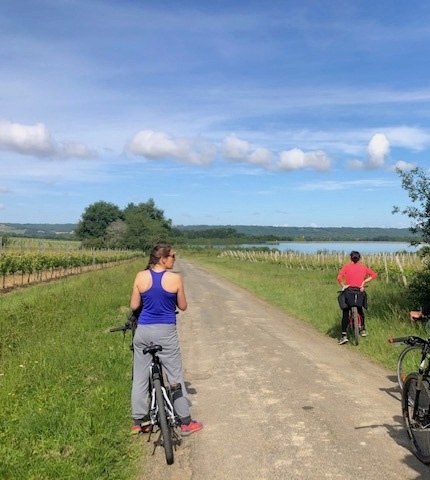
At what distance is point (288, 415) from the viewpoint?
17.3 feet

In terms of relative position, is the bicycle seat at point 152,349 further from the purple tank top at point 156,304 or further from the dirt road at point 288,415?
the dirt road at point 288,415

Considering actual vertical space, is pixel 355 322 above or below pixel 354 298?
below

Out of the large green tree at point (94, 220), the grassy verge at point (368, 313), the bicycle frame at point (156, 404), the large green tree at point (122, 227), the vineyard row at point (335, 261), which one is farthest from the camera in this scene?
the large green tree at point (94, 220)

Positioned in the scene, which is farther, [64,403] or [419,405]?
[64,403]

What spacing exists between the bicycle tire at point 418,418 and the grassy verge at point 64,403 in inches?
106

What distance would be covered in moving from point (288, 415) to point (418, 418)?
1444mm

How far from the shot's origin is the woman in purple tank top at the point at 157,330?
4781mm

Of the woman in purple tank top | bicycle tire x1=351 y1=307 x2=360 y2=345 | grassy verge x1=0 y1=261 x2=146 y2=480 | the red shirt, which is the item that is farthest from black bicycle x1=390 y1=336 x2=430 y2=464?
the red shirt

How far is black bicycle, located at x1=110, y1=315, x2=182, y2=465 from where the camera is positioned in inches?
169

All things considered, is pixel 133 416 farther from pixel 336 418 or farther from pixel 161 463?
pixel 336 418

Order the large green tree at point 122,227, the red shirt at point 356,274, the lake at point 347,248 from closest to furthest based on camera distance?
the red shirt at point 356,274
the lake at point 347,248
the large green tree at point 122,227

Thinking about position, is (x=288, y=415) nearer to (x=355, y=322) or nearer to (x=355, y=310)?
(x=355, y=322)

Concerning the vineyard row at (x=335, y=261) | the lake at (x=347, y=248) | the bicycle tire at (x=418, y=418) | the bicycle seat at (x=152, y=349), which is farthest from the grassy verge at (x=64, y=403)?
the vineyard row at (x=335, y=261)

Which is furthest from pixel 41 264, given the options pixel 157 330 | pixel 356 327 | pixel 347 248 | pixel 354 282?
pixel 347 248
